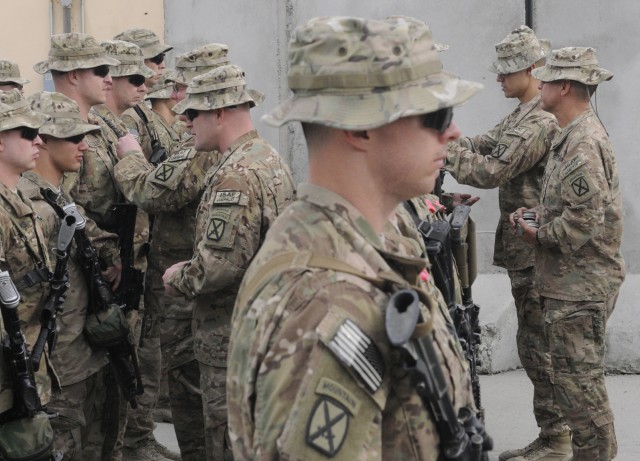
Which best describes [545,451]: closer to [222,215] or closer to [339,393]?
[222,215]

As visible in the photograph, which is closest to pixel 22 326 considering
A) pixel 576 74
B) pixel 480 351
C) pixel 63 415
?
pixel 63 415

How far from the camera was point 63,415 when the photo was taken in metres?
5.18

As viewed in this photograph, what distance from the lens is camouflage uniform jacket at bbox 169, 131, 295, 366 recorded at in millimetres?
4750

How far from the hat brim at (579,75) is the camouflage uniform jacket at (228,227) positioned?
179 cm

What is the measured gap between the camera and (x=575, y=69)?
5.88m

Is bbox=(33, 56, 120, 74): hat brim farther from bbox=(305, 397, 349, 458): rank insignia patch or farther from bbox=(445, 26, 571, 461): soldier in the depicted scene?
bbox=(305, 397, 349, 458): rank insignia patch

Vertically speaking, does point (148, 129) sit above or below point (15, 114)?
below

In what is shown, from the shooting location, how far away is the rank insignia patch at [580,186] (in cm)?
561

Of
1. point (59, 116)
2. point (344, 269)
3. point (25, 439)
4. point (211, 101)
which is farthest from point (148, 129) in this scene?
point (344, 269)

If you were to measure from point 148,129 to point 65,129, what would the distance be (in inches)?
79.3

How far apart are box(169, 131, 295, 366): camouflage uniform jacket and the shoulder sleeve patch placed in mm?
1617

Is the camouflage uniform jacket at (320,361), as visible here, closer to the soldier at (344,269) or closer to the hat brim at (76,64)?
the soldier at (344,269)

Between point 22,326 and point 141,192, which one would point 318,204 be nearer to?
point 22,326

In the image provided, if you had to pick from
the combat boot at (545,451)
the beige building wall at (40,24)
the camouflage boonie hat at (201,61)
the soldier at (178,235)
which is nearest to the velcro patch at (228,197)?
the soldier at (178,235)
